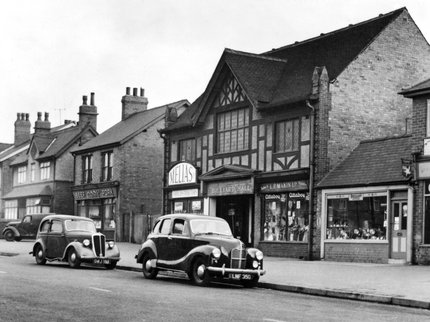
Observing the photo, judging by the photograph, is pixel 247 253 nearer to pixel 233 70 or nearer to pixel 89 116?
pixel 233 70

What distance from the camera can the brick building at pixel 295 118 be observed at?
2972 cm

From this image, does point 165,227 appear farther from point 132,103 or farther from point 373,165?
point 132,103

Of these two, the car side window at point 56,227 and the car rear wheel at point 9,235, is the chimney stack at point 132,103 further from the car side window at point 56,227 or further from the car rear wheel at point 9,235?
the car side window at point 56,227

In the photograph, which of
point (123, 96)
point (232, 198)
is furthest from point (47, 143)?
point (232, 198)

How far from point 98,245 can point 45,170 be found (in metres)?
33.4

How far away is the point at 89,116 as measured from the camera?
5522 centimetres

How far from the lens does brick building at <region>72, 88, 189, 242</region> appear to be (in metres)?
45.4

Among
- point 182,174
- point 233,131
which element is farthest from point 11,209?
point 233,131

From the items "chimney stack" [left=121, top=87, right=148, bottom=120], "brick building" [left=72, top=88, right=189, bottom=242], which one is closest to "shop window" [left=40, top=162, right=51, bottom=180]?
"brick building" [left=72, top=88, right=189, bottom=242]

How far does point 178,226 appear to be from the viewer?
19.5 meters

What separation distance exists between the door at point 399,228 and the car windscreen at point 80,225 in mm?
10474

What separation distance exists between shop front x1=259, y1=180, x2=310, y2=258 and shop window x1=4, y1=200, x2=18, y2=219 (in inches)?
1292

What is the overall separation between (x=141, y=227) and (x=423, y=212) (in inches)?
822

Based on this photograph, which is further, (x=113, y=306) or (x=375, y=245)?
(x=375, y=245)
